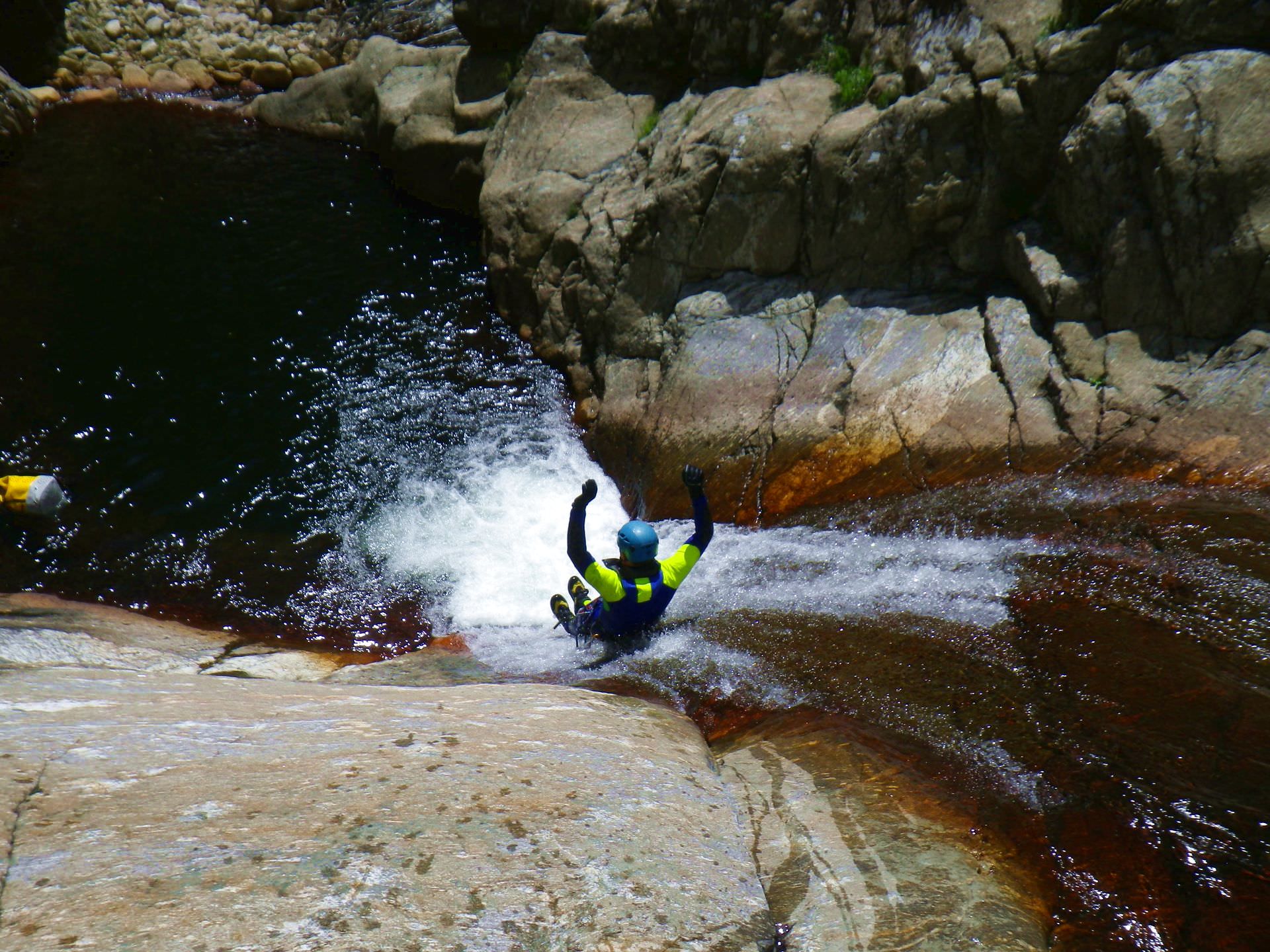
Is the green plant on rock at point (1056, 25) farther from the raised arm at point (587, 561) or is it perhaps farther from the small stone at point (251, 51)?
the small stone at point (251, 51)

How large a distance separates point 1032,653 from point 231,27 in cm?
2227

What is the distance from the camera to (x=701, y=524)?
23.8 ft

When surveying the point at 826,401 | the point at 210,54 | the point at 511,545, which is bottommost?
the point at 511,545

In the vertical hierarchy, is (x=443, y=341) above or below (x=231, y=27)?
below

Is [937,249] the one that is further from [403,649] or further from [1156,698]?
[403,649]

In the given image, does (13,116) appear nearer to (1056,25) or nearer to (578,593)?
(578,593)

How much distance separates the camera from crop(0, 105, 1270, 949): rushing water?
4.77m

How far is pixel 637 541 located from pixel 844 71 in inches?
255

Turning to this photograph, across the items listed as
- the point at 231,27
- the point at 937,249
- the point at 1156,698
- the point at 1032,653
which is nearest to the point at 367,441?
the point at 937,249

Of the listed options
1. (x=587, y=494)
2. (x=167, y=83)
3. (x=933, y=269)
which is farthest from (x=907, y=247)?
(x=167, y=83)

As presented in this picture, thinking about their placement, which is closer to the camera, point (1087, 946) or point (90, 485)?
point (1087, 946)

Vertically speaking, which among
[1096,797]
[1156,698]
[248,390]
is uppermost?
[248,390]

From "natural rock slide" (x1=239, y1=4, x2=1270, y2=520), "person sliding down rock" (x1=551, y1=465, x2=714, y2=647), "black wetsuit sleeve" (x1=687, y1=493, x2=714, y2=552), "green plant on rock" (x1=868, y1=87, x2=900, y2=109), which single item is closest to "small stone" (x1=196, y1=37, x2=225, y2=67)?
"natural rock slide" (x1=239, y1=4, x2=1270, y2=520)

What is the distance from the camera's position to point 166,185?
16094 mm
